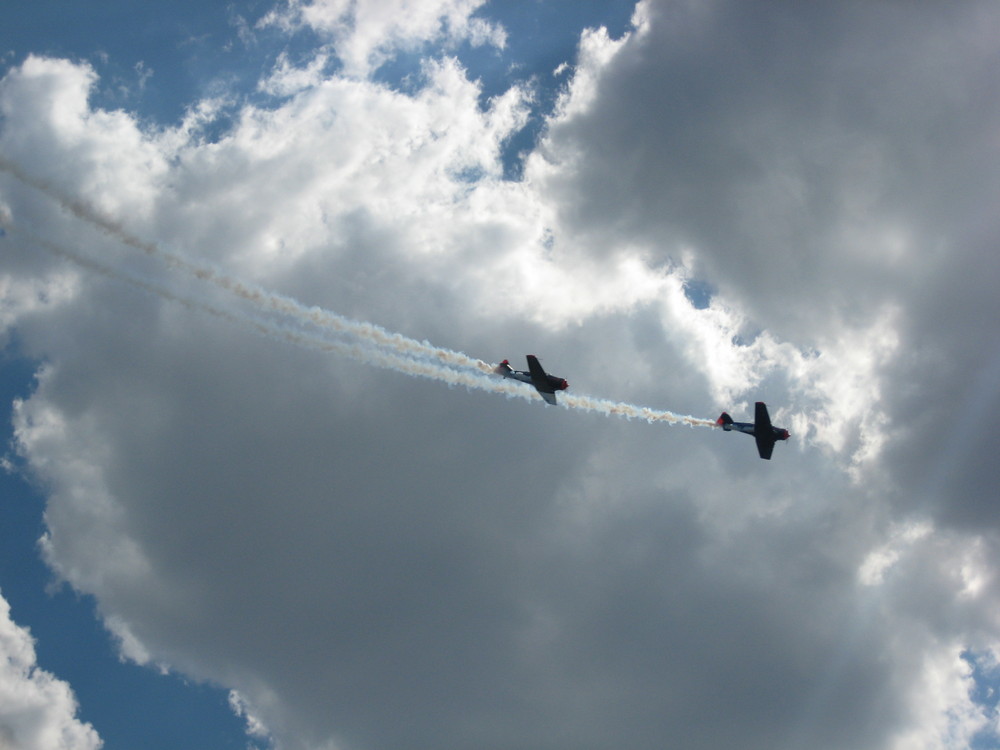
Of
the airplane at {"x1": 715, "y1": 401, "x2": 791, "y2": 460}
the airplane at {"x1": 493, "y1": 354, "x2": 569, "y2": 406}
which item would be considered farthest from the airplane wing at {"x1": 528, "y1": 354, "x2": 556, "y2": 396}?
the airplane at {"x1": 715, "y1": 401, "x2": 791, "y2": 460}

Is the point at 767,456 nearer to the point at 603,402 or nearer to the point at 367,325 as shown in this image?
the point at 603,402

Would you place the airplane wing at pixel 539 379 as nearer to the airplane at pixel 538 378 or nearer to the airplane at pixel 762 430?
the airplane at pixel 538 378

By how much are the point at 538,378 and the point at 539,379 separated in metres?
0.14

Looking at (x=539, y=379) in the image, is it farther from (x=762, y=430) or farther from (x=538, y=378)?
(x=762, y=430)

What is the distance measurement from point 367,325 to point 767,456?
49.0 meters

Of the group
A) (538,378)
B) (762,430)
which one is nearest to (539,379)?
(538,378)

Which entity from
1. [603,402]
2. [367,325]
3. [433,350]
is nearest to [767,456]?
[603,402]

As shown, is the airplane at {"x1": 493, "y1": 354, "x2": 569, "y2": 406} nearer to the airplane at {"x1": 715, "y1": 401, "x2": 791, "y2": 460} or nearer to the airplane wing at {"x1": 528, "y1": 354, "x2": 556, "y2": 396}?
the airplane wing at {"x1": 528, "y1": 354, "x2": 556, "y2": 396}

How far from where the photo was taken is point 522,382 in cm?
8281

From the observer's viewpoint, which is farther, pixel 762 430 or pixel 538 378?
pixel 762 430

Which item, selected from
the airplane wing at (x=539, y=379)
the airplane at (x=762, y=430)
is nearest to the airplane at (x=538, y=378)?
the airplane wing at (x=539, y=379)

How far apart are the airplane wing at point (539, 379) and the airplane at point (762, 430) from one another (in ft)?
75.0

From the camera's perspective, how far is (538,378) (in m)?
82.3

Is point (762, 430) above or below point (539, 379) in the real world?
above
